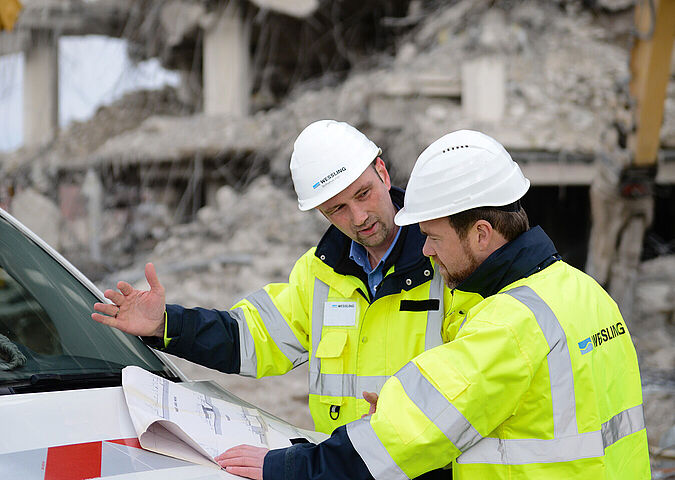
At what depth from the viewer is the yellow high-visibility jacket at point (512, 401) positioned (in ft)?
5.31

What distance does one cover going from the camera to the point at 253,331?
2.59 m

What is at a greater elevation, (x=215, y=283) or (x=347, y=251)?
(x=347, y=251)

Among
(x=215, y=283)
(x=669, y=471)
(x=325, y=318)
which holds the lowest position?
(x=215, y=283)

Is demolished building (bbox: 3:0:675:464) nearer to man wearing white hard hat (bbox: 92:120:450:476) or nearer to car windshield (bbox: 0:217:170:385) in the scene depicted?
man wearing white hard hat (bbox: 92:120:450:476)

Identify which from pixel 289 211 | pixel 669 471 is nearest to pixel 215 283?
pixel 289 211

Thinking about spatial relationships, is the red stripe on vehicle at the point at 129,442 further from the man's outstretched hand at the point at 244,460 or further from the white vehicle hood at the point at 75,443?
the man's outstretched hand at the point at 244,460

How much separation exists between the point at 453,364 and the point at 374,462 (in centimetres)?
30

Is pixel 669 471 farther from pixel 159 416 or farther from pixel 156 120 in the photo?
pixel 156 120

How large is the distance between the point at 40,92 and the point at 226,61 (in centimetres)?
603

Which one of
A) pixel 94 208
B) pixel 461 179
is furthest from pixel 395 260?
pixel 94 208

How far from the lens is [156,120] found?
14.0 metres

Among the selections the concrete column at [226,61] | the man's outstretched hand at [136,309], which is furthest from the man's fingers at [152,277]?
the concrete column at [226,61]

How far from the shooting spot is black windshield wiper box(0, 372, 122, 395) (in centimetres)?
182

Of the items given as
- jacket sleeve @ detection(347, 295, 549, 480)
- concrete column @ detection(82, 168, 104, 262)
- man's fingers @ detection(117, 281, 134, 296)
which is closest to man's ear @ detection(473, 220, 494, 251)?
jacket sleeve @ detection(347, 295, 549, 480)
